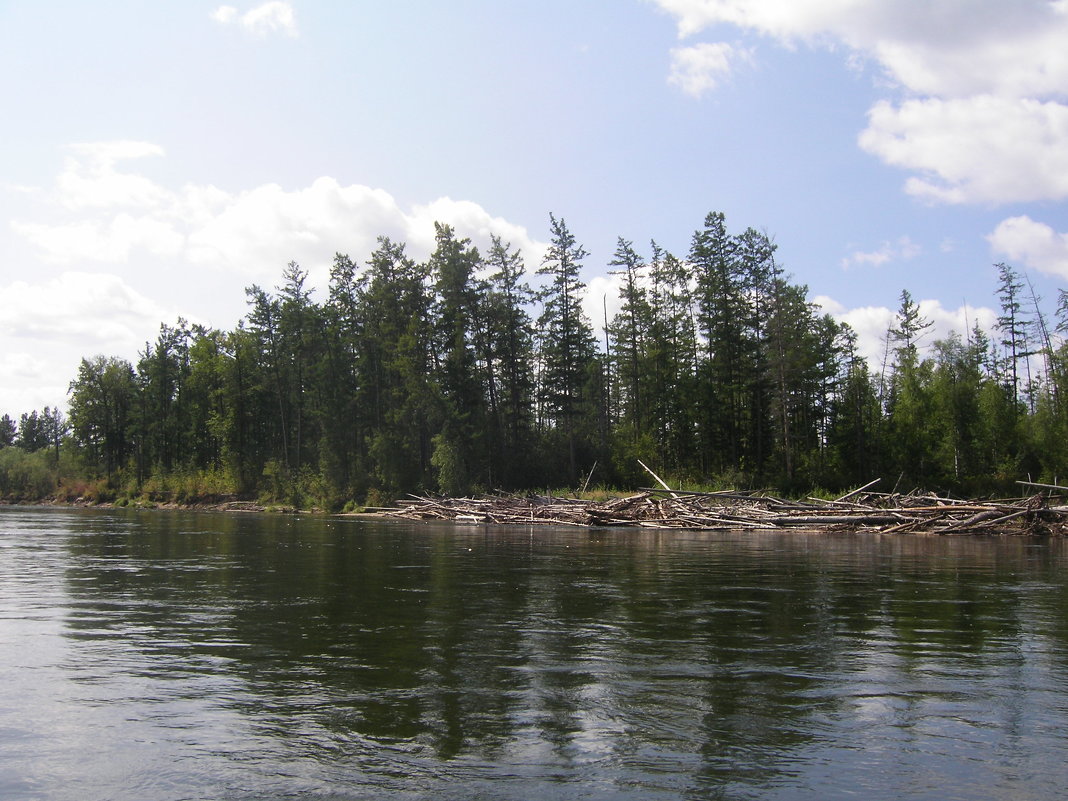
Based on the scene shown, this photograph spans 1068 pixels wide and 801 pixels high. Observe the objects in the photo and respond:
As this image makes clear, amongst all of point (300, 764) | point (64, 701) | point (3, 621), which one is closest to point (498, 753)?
point (300, 764)

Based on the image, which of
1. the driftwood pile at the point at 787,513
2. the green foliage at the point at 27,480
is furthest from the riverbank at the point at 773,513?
the green foliage at the point at 27,480

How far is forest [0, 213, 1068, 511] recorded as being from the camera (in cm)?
5475

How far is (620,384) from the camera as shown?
74.2 metres

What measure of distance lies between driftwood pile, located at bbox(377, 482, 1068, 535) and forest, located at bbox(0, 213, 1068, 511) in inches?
371

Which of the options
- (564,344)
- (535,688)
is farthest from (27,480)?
(535,688)

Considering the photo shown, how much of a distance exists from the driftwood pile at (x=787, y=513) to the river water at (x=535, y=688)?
13527 millimetres

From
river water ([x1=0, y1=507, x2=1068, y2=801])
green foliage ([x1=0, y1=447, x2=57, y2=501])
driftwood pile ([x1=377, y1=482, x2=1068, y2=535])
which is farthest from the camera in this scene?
green foliage ([x1=0, y1=447, x2=57, y2=501])

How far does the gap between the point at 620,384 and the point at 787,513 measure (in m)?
41.3

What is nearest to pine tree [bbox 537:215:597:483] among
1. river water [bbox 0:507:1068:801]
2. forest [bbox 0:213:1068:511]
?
forest [bbox 0:213:1068:511]

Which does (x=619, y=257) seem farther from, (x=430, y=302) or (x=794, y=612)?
(x=794, y=612)

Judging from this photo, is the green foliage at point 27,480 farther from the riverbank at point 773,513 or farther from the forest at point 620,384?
the riverbank at point 773,513

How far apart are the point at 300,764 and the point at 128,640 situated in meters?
5.75

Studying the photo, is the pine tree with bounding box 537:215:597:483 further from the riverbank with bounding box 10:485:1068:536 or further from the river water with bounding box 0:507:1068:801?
the river water with bounding box 0:507:1068:801

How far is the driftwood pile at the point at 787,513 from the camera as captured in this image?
1119 inches
